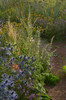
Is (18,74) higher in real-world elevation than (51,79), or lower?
higher

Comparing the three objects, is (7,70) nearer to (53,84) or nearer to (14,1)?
(53,84)

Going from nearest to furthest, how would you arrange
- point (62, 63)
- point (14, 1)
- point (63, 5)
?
point (62, 63), point (63, 5), point (14, 1)

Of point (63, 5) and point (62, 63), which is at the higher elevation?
point (63, 5)

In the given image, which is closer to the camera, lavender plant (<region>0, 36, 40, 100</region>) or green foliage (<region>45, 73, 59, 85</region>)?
lavender plant (<region>0, 36, 40, 100</region>)

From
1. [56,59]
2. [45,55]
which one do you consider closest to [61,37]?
[56,59]

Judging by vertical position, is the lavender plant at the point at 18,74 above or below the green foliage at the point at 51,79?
above

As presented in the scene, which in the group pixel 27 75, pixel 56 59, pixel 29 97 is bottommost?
pixel 56 59

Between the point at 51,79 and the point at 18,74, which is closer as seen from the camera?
the point at 18,74

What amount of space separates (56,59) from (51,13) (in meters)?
2.60

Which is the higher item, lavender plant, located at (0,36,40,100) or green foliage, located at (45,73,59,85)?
lavender plant, located at (0,36,40,100)

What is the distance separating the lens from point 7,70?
2.67 meters

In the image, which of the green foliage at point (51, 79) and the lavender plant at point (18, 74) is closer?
the lavender plant at point (18, 74)

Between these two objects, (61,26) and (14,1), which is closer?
(61,26)

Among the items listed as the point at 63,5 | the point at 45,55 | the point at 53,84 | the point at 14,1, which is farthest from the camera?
the point at 14,1
